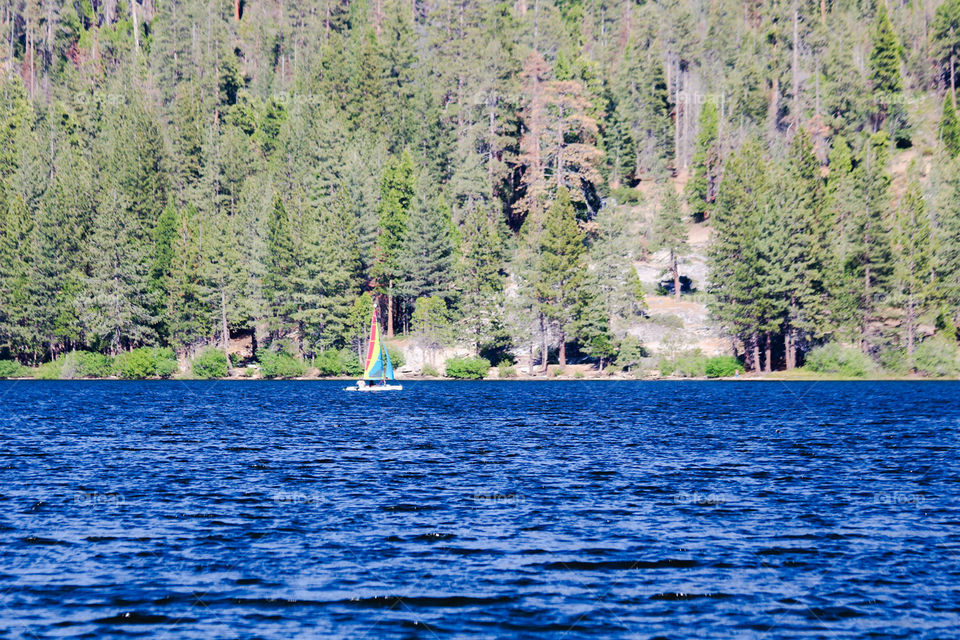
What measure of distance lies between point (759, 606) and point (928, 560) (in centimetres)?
581

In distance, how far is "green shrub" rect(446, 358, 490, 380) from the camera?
357 feet

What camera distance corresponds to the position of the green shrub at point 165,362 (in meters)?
113

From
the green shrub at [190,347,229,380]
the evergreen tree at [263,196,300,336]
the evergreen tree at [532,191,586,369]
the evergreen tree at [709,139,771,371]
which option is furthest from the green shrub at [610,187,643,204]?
the green shrub at [190,347,229,380]

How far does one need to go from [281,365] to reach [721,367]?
165 feet

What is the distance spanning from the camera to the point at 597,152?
408ft

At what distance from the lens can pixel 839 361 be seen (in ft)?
329

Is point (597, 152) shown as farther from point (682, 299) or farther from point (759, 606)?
point (759, 606)

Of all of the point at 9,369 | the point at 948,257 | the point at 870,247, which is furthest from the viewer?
the point at 9,369

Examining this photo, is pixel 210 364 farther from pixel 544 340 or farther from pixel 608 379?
pixel 608 379

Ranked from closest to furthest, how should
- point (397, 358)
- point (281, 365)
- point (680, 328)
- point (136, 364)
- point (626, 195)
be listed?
1. point (680, 328)
2. point (397, 358)
3. point (136, 364)
4. point (281, 365)
5. point (626, 195)

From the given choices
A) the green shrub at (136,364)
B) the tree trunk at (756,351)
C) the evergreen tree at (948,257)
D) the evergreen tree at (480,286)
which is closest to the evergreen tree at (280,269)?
the green shrub at (136,364)

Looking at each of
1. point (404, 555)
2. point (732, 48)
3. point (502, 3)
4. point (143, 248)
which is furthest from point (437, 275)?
point (404, 555)

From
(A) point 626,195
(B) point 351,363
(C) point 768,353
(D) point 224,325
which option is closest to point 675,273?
(C) point 768,353

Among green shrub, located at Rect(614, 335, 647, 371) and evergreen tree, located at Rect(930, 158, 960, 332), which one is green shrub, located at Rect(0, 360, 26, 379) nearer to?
green shrub, located at Rect(614, 335, 647, 371)
